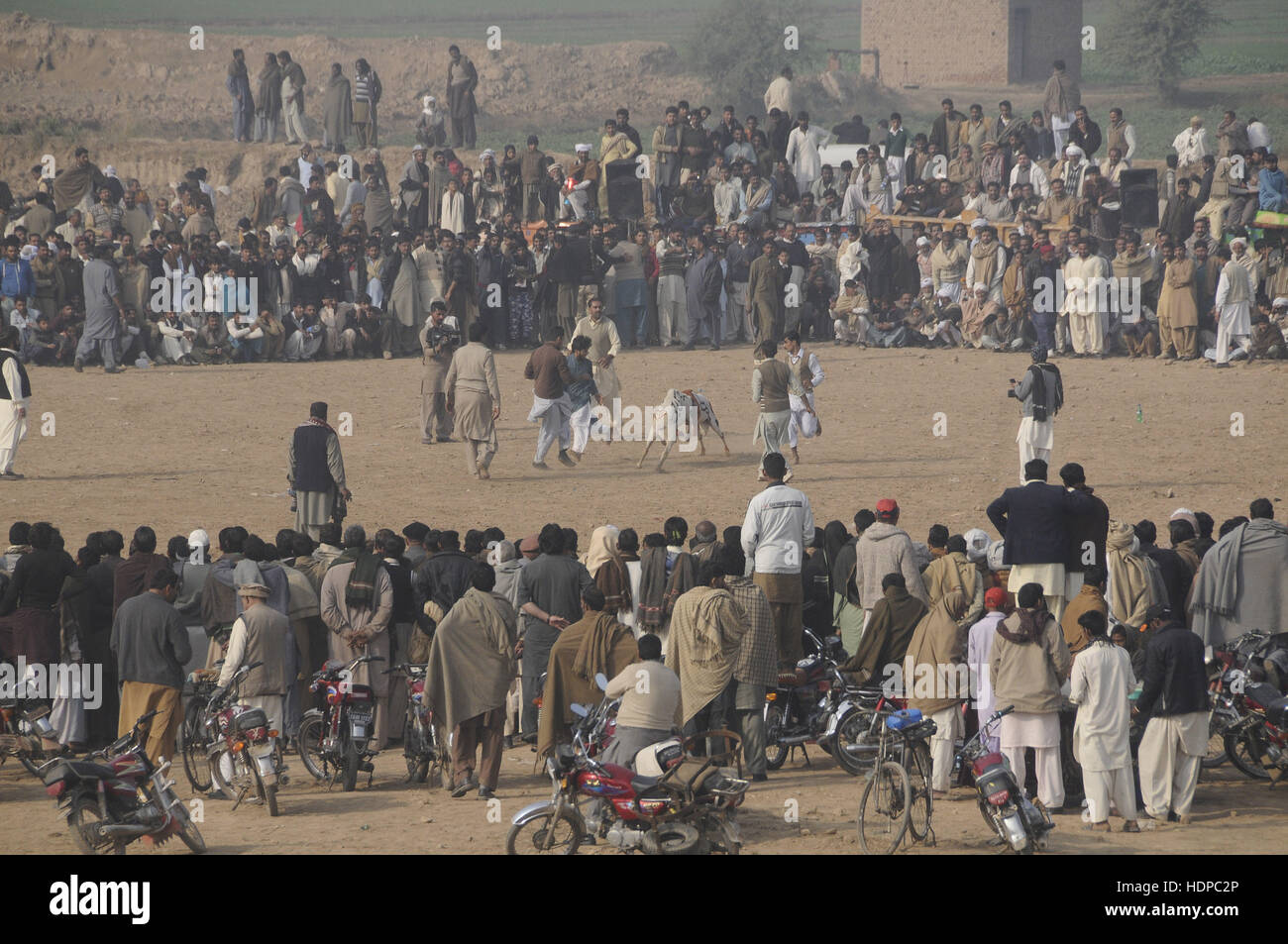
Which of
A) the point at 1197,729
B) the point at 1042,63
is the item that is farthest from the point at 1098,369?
the point at 1042,63

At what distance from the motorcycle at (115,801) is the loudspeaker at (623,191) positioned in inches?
733

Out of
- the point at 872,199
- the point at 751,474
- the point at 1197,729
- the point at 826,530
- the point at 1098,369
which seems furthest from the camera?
the point at 872,199

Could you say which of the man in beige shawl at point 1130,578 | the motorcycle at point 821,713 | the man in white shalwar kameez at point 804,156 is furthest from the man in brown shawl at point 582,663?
the man in white shalwar kameez at point 804,156

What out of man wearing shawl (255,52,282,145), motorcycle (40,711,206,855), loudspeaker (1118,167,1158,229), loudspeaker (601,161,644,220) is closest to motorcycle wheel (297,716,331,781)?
motorcycle (40,711,206,855)

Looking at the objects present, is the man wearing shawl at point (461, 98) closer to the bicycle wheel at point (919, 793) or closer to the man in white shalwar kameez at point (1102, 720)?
the man in white shalwar kameez at point (1102, 720)

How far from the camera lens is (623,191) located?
26.5 metres

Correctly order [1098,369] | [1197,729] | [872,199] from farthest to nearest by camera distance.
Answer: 1. [872,199]
2. [1098,369]
3. [1197,729]

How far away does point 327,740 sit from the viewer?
33.2 ft

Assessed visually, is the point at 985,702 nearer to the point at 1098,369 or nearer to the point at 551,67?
the point at 1098,369

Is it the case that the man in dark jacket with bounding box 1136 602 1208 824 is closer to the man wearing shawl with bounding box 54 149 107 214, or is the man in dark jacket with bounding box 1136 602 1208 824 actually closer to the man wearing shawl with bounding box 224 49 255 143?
the man wearing shawl with bounding box 54 149 107 214

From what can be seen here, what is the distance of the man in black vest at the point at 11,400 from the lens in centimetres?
1636

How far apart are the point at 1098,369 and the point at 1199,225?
2.53 m

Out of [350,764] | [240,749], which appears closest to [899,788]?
[350,764]

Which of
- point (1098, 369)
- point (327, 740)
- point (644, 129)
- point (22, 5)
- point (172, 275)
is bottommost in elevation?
point (327, 740)
